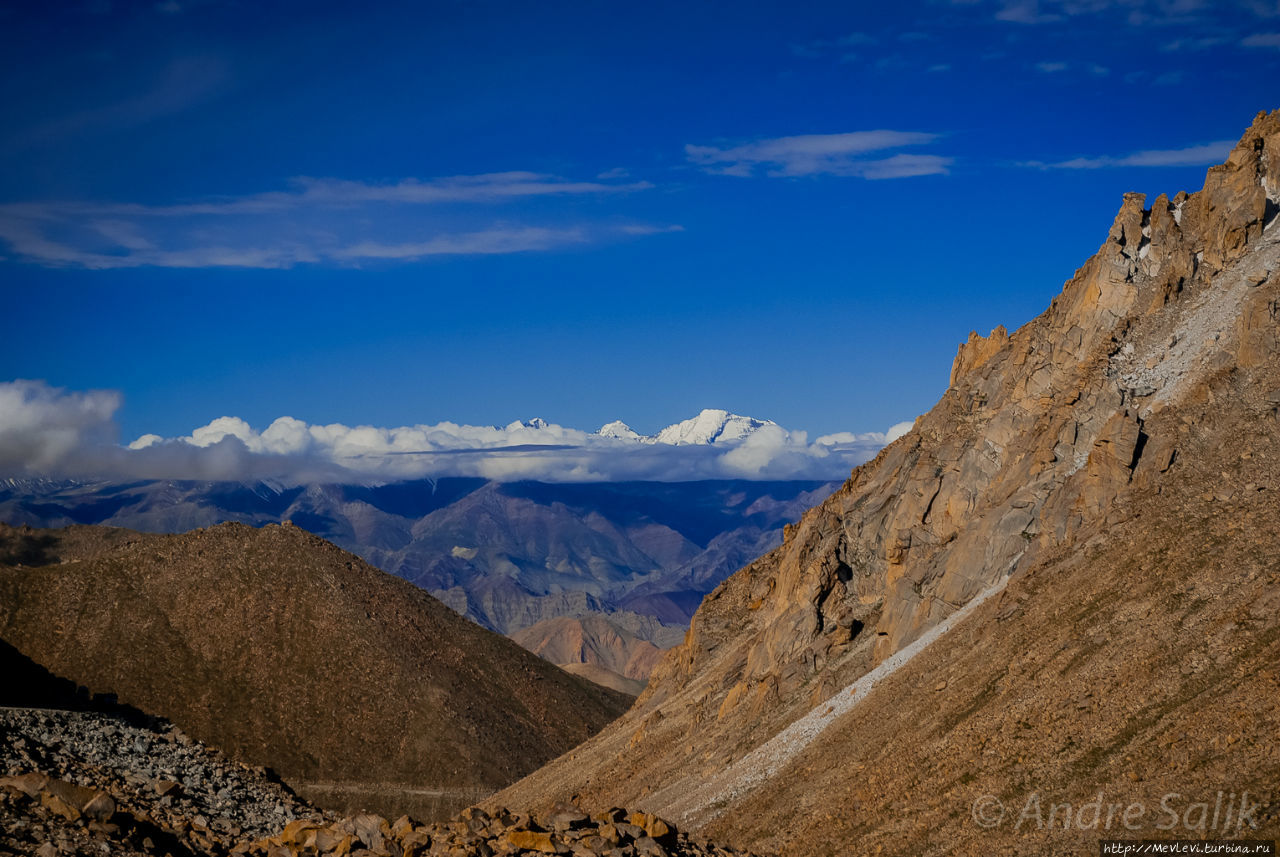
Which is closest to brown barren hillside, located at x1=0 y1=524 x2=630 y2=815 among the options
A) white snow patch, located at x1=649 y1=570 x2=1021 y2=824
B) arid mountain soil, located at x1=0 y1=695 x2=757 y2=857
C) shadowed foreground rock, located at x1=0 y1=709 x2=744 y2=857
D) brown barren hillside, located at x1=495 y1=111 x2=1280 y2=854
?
brown barren hillside, located at x1=495 y1=111 x2=1280 y2=854

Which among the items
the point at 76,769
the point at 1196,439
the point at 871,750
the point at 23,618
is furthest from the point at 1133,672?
the point at 23,618

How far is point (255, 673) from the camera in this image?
125 metres

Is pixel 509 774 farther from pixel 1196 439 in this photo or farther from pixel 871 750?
pixel 1196 439

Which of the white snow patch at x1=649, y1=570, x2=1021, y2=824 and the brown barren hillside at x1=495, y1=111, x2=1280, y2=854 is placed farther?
the white snow patch at x1=649, y1=570, x2=1021, y2=824

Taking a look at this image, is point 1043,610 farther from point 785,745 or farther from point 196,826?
point 196,826

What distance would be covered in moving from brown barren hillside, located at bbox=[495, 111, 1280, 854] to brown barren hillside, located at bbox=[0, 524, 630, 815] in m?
25.6

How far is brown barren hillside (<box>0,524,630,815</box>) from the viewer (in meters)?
115

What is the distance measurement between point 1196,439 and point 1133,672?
2170cm

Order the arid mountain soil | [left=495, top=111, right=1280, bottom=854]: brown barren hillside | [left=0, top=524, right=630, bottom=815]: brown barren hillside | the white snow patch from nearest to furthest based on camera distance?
1. the arid mountain soil
2. [left=495, top=111, right=1280, bottom=854]: brown barren hillside
3. the white snow patch
4. [left=0, top=524, right=630, bottom=815]: brown barren hillside

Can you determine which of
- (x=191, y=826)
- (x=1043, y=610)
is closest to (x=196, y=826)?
(x=191, y=826)

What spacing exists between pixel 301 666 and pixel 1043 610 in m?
92.3

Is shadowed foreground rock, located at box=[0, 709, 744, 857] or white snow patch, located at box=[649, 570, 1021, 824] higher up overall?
shadowed foreground rock, located at box=[0, 709, 744, 857]

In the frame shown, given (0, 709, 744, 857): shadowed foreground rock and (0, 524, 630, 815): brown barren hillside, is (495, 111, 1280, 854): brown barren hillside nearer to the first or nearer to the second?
(0, 709, 744, 857): shadowed foreground rock

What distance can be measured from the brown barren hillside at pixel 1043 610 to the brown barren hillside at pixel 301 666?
25.6 meters
